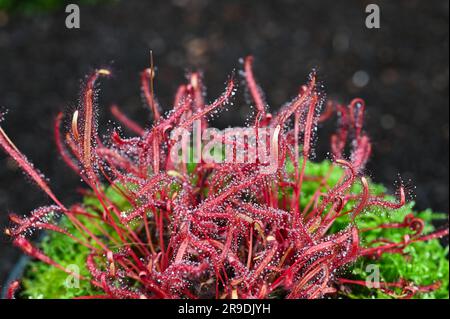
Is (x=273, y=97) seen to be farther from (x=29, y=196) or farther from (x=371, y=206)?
(x=371, y=206)

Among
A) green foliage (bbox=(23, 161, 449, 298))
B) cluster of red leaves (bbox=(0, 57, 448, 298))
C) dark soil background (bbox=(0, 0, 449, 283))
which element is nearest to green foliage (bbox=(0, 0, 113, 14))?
dark soil background (bbox=(0, 0, 449, 283))

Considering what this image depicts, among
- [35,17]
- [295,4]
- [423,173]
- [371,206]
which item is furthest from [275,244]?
[35,17]

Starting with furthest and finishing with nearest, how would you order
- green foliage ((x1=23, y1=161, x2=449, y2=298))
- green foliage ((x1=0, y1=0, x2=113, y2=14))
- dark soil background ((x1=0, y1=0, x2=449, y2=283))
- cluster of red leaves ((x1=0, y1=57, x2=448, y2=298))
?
green foliage ((x1=0, y1=0, x2=113, y2=14)) → dark soil background ((x1=0, y1=0, x2=449, y2=283)) → green foliage ((x1=23, y1=161, x2=449, y2=298)) → cluster of red leaves ((x1=0, y1=57, x2=448, y2=298))

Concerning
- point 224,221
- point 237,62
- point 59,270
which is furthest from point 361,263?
point 237,62

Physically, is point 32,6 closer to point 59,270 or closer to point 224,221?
point 59,270

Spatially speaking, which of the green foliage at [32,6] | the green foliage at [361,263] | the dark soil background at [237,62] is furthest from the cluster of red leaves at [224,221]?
the green foliage at [32,6]

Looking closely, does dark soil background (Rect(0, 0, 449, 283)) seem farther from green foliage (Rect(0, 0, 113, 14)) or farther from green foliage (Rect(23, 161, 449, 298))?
green foliage (Rect(23, 161, 449, 298))

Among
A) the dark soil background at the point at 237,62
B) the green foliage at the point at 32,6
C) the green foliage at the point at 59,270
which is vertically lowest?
the green foliage at the point at 59,270

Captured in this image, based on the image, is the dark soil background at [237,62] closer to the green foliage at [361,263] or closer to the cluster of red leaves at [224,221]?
the green foliage at [361,263]
